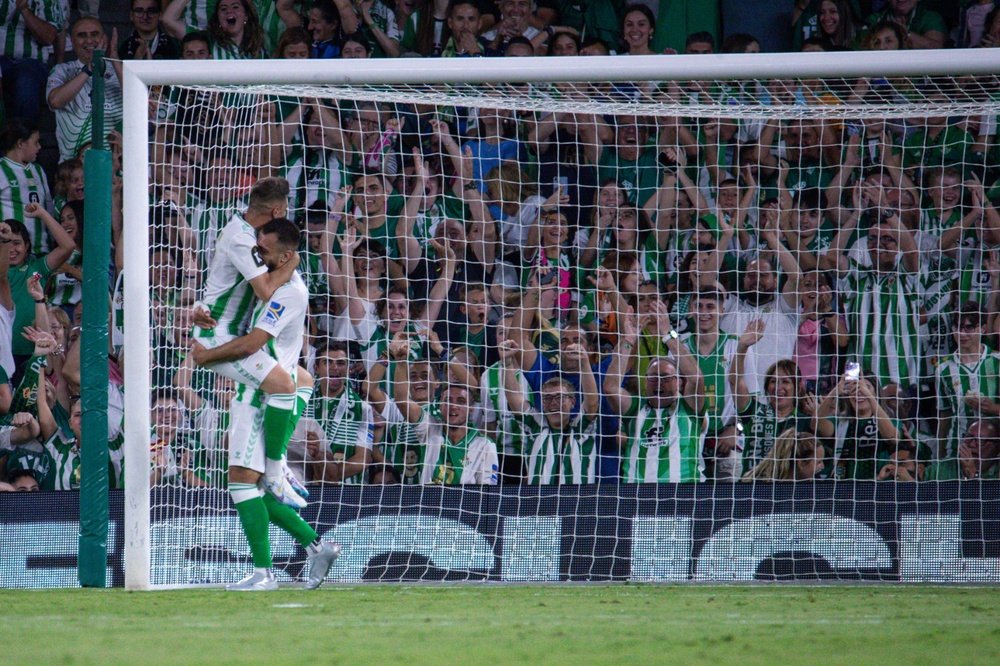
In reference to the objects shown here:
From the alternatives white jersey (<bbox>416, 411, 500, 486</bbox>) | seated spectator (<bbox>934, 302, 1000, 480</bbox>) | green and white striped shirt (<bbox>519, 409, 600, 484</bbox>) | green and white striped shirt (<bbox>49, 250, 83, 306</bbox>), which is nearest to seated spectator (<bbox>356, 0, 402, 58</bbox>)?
green and white striped shirt (<bbox>49, 250, 83, 306</bbox>)

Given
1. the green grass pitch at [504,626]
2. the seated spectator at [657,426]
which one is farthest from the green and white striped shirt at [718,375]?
the green grass pitch at [504,626]

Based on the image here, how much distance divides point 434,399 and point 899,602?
142 inches

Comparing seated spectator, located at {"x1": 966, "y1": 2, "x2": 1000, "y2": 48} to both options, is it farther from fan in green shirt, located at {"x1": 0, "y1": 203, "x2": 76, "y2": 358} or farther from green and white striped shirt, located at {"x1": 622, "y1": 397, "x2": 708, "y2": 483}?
fan in green shirt, located at {"x1": 0, "y1": 203, "x2": 76, "y2": 358}

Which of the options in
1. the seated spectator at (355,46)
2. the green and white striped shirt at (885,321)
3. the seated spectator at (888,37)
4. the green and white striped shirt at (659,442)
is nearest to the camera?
the green and white striped shirt at (659,442)

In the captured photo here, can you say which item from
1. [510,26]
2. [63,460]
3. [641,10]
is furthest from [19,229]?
[641,10]

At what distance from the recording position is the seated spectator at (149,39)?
1041cm

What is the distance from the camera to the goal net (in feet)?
25.9

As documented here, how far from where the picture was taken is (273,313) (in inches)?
261

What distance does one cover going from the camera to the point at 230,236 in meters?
6.63

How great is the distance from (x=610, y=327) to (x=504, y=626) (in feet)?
13.8

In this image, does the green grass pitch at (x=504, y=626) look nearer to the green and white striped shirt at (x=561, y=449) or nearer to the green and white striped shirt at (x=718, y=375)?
the green and white striped shirt at (x=561, y=449)

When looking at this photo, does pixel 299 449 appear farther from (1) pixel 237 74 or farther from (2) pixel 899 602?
(2) pixel 899 602

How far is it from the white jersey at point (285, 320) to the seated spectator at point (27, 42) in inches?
186

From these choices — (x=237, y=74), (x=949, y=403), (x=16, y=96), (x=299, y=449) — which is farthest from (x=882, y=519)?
(x=16, y=96)
